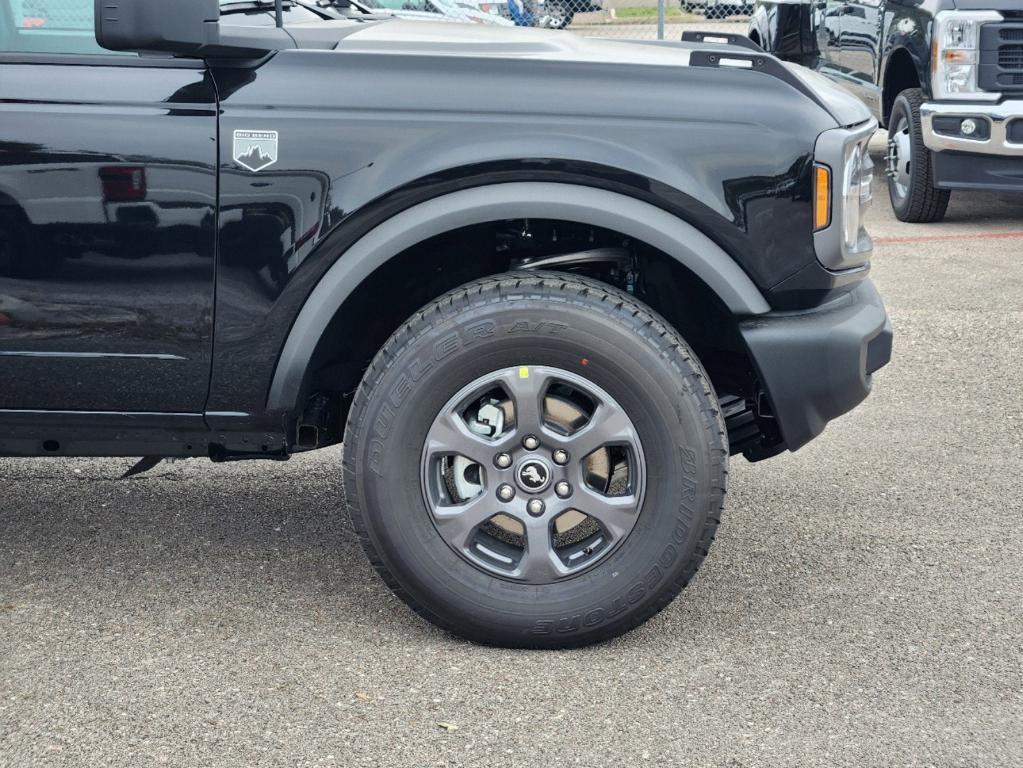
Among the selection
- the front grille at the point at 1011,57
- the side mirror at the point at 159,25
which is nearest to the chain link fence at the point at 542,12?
the side mirror at the point at 159,25

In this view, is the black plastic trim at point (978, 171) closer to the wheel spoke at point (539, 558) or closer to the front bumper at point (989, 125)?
the front bumper at point (989, 125)

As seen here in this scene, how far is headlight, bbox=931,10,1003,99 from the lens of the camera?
309 inches

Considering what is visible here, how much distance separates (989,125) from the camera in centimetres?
776

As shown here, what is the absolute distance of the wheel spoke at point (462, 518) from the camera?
10.1ft

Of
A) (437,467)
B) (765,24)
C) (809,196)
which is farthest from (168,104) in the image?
(765,24)

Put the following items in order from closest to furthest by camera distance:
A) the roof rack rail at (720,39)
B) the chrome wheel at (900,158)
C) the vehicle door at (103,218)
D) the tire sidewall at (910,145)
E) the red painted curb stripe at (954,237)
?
1. the vehicle door at (103,218)
2. the roof rack rail at (720,39)
3. the red painted curb stripe at (954,237)
4. the tire sidewall at (910,145)
5. the chrome wheel at (900,158)

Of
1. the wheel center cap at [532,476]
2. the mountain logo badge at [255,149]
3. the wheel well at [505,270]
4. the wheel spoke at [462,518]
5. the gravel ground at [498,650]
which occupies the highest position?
the mountain logo badge at [255,149]

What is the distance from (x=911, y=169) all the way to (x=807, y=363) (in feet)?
19.8

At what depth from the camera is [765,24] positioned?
12180 millimetres

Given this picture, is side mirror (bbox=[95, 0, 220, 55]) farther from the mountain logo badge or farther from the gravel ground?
the gravel ground

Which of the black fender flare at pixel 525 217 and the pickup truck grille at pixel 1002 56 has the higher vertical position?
the pickup truck grille at pixel 1002 56

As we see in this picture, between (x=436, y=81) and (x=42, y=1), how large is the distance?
1006 millimetres

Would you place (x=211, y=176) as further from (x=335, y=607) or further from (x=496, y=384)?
(x=335, y=607)

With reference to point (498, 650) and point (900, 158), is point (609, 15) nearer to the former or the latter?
point (900, 158)
